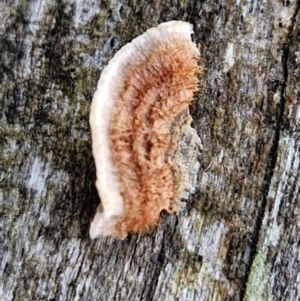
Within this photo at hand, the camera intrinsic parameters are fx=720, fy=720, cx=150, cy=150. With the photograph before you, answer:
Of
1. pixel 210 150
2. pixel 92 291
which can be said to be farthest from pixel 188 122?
pixel 92 291

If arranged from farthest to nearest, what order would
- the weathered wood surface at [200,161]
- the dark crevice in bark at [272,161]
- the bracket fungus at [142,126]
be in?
the dark crevice in bark at [272,161]
the weathered wood surface at [200,161]
the bracket fungus at [142,126]

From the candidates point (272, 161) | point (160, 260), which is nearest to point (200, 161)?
point (272, 161)

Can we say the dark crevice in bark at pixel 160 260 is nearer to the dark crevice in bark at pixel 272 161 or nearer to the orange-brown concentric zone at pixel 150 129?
the orange-brown concentric zone at pixel 150 129

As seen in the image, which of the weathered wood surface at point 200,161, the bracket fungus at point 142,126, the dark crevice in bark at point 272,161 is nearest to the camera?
the bracket fungus at point 142,126

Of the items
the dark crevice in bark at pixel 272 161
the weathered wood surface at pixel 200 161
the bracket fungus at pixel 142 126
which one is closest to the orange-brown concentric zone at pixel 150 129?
the bracket fungus at pixel 142 126

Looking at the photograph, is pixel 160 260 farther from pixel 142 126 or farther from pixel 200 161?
pixel 142 126

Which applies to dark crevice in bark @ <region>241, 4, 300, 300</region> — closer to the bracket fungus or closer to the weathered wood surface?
the weathered wood surface
